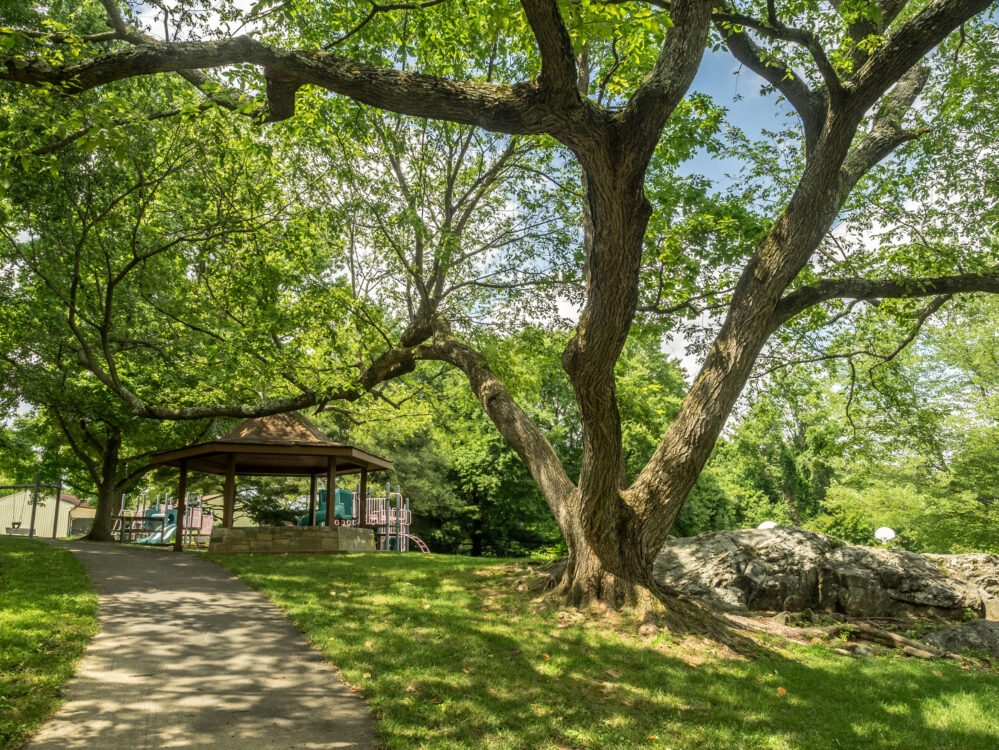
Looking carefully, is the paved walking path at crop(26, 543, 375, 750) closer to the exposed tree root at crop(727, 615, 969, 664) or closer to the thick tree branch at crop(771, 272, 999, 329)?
the exposed tree root at crop(727, 615, 969, 664)

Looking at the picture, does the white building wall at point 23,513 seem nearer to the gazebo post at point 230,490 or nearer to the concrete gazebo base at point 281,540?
the gazebo post at point 230,490

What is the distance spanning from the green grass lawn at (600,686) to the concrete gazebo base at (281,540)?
21.3 ft

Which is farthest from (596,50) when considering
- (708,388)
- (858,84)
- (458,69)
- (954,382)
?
(954,382)

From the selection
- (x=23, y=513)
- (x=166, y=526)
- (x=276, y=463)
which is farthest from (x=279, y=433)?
(x=23, y=513)

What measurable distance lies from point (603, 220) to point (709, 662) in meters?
4.52

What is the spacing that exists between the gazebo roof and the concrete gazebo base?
181cm

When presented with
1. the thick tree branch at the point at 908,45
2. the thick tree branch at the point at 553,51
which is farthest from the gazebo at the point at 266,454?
the thick tree branch at the point at 908,45

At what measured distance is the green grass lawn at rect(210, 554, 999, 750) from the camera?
458 centimetres

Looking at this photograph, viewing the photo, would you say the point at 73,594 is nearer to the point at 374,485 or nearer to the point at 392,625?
the point at 392,625

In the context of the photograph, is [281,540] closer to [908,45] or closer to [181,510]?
[181,510]

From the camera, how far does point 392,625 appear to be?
23.4 ft

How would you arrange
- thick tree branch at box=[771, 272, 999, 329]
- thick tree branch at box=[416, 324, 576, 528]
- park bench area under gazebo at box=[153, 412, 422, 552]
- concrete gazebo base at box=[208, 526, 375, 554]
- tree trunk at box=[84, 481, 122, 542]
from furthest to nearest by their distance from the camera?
tree trunk at box=[84, 481, 122, 542] → park bench area under gazebo at box=[153, 412, 422, 552] → concrete gazebo base at box=[208, 526, 375, 554] → thick tree branch at box=[416, 324, 576, 528] → thick tree branch at box=[771, 272, 999, 329]

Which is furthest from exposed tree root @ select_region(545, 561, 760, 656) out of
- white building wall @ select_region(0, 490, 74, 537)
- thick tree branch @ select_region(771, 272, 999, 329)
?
white building wall @ select_region(0, 490, 74, 537)

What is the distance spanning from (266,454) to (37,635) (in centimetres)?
1022
